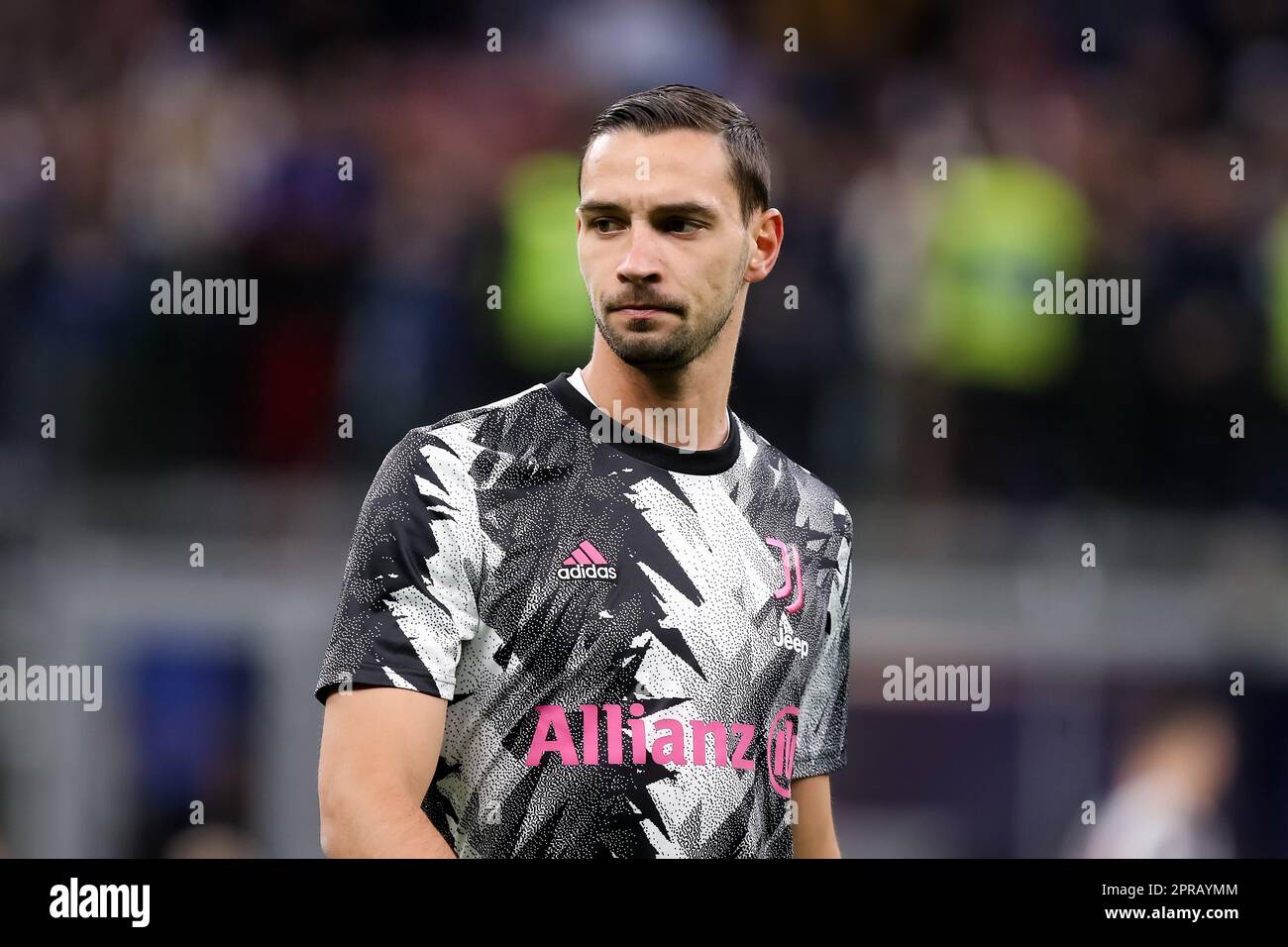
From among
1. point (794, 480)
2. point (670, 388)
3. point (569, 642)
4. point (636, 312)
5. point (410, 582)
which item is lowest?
point (569, 642)

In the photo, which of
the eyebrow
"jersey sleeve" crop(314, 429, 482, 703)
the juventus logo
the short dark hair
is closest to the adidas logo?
"jersey sleeve" crop(314, 429, 482, 703)

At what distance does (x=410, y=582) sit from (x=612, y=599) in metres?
0.38

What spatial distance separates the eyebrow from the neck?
244 millimetres

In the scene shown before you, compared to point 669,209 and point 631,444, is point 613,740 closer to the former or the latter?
point 631,444

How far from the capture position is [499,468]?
3332 millimetres

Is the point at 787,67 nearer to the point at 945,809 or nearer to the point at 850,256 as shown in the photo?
the point at 850,256

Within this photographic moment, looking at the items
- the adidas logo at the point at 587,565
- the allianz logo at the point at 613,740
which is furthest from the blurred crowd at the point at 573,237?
the allianz logo at the point at 613,740

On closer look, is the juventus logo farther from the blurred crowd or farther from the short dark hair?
the blurred crowd

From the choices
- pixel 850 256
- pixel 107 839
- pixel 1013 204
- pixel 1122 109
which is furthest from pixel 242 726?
pixel 1122 109

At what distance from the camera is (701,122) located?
349 centimetres

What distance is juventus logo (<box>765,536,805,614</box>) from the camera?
3.53 m

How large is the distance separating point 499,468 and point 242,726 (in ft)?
11.2

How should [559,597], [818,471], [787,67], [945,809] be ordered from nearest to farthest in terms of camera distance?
[559,597], [945,809], [818,471], [787,67]

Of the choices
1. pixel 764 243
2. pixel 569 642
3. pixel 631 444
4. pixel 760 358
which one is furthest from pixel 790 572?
pixel 760 358
